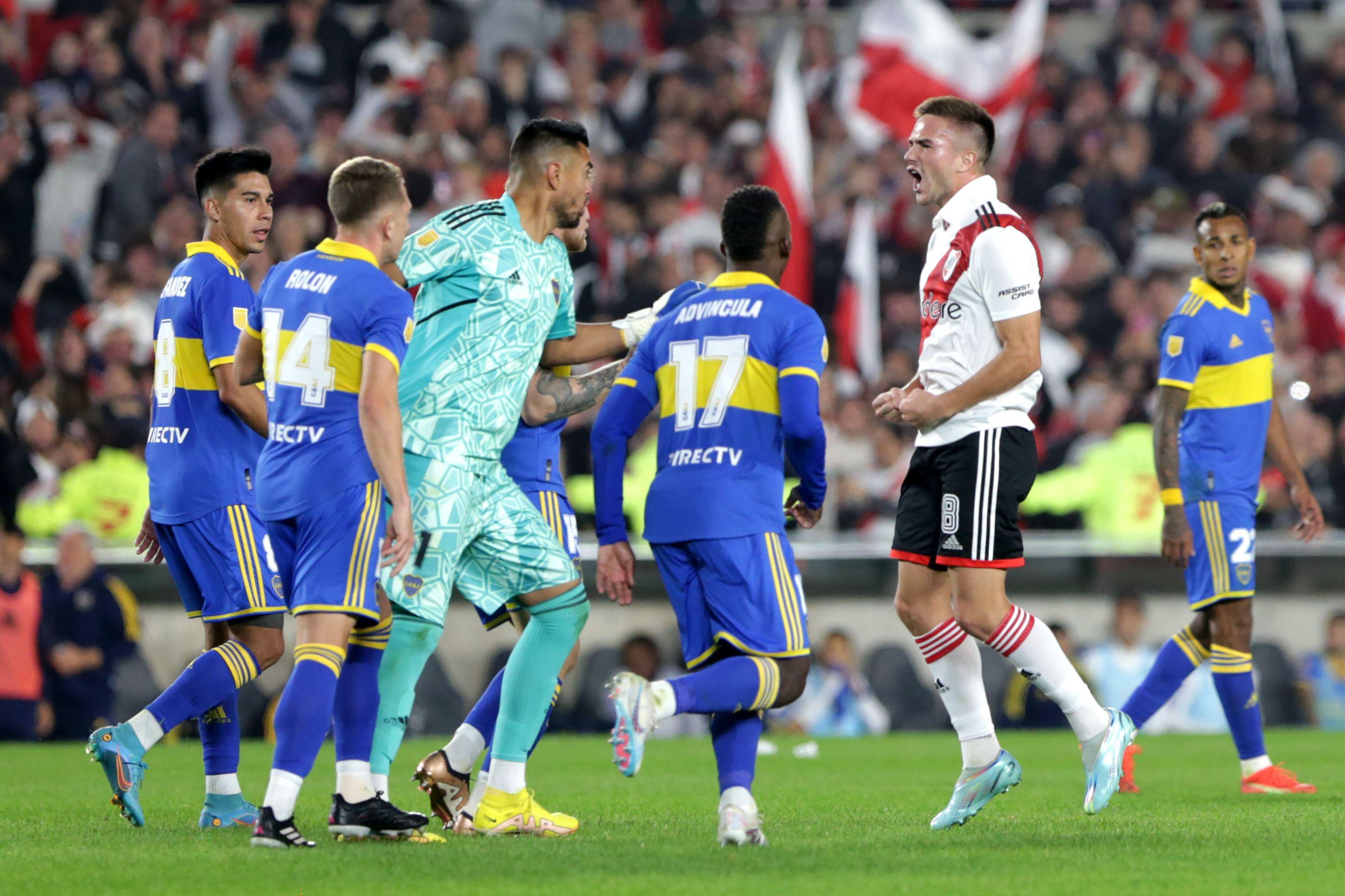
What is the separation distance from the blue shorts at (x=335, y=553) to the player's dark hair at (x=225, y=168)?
6.34ft

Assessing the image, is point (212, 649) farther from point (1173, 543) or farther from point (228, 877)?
point (1173, 543)

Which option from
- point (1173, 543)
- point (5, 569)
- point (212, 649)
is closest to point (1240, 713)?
point (1173, 543)

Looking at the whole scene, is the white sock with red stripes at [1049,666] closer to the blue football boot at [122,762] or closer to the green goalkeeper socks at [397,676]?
the green goalkeeper socks at [397,676]

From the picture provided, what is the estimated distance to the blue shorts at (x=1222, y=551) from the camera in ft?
28.5

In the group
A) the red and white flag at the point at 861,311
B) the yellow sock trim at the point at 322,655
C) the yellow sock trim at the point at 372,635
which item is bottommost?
the yellow sock trim at the point at 322,655

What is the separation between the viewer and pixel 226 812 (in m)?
7.04

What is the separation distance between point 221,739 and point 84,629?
627 cm

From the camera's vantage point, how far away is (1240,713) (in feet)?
28.3

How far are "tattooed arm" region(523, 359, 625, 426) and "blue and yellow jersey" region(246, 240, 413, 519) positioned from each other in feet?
3.31

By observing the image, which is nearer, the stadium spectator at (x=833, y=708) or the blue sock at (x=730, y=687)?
the blue sock at (x=730, y=687)

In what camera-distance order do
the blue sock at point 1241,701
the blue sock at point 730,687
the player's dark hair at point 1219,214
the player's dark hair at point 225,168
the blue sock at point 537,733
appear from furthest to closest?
the player's dark hair at point 1219,214, the blue sock at point 1241,701, the player's dark hair at point 225,168, the blue sock at point 537,733, the blue sock at point 730,687

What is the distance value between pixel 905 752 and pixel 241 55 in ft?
39.3

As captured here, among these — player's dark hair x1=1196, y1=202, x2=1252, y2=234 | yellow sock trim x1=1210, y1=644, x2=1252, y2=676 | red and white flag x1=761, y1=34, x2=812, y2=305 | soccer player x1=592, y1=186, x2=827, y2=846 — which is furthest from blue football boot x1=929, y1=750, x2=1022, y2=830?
red and white flag x1=761, y1=34, x2=812, y2=305

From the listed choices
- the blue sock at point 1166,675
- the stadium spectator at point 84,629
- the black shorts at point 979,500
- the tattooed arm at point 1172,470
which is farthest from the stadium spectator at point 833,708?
the black shorts at point 979,500
